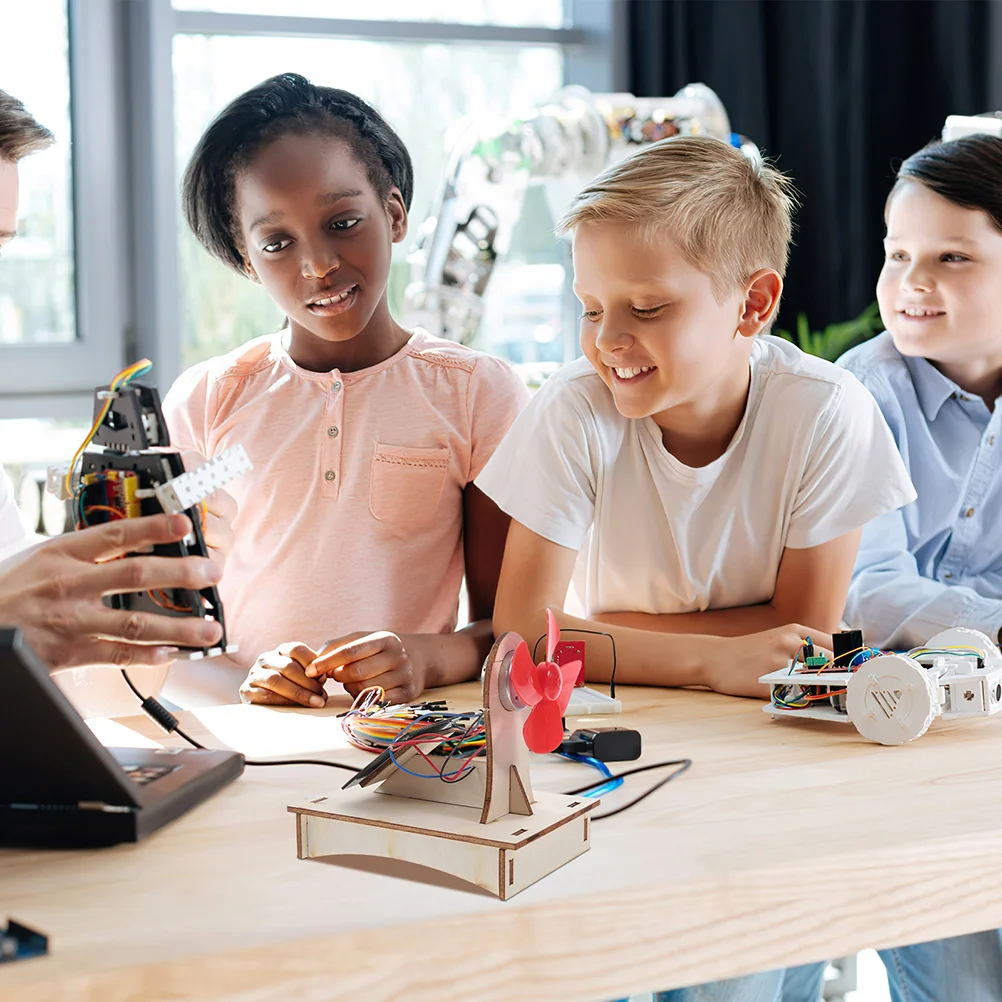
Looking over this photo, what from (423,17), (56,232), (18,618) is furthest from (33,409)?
(18,618)

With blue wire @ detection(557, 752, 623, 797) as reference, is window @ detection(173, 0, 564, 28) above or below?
above

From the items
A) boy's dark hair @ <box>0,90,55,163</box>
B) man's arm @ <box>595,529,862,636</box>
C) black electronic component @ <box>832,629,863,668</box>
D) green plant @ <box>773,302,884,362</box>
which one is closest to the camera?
black electronic component @ <box>832,629,863,668</box>

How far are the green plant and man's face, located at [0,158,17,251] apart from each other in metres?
2.30

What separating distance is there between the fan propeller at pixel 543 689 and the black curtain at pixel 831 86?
2.94m

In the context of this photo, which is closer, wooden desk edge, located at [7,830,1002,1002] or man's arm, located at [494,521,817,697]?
wooden desk edge, located at [7,830,1002,1002]

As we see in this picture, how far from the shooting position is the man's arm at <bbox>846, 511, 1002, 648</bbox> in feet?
4.79

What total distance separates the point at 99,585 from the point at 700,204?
83 cm

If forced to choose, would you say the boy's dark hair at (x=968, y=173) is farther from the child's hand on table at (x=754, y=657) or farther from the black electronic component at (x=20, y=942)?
the black electronic component at (x=20, y=942)

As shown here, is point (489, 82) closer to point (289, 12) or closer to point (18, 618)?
point (289, 12)

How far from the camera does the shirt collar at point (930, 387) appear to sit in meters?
1.68

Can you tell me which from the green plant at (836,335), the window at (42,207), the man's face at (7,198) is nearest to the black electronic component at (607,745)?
the man's face at (7,198)

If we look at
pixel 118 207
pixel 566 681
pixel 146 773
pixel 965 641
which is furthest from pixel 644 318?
pixel 118 207

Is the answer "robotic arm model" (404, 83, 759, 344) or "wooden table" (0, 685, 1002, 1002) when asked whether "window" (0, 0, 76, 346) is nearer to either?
"robotic arm model" (404, 83, 759, 344)

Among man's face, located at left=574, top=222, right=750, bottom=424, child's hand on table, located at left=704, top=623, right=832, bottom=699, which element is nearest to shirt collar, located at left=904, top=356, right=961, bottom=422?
man's face, located at left=574, top=222, right=750, bottom=424
